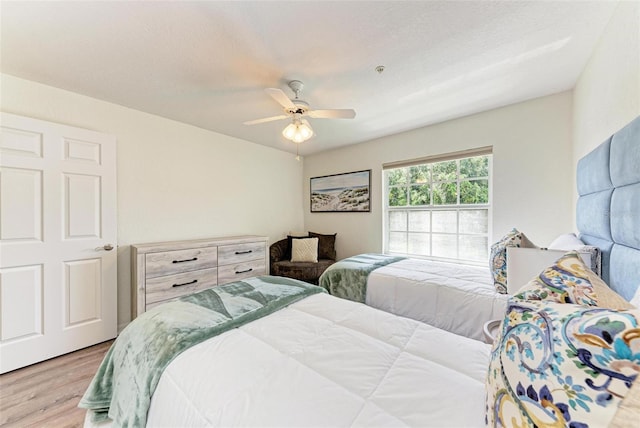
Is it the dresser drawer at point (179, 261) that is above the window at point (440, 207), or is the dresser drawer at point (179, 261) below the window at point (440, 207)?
below

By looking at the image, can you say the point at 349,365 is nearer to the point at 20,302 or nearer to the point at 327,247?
the point at 20,302

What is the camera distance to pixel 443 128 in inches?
123

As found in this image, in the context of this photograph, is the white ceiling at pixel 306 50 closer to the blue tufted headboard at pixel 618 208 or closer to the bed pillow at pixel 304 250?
the blue tufted headboard at pixel 618 208

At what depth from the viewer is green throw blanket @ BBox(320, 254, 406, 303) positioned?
8.18ft

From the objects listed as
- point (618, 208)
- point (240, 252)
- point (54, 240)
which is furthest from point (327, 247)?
point (618, 208)

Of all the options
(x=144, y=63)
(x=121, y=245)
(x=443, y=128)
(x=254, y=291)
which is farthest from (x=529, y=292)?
(x=121, y=245)

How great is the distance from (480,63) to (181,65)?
92.5 inches

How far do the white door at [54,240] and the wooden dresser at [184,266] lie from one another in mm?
302

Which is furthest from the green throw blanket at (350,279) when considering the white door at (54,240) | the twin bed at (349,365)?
the white door at (54,240)

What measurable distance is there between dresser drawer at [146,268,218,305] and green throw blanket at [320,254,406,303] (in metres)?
1.40

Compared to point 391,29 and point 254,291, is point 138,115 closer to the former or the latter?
point 254,291

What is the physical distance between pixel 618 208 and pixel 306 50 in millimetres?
1961

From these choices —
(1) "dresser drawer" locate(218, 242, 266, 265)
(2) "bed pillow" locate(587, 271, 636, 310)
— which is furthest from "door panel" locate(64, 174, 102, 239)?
(2) "bed pillow" locate(587, 271, 636, 310)

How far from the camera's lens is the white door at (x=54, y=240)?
1.94 meters
